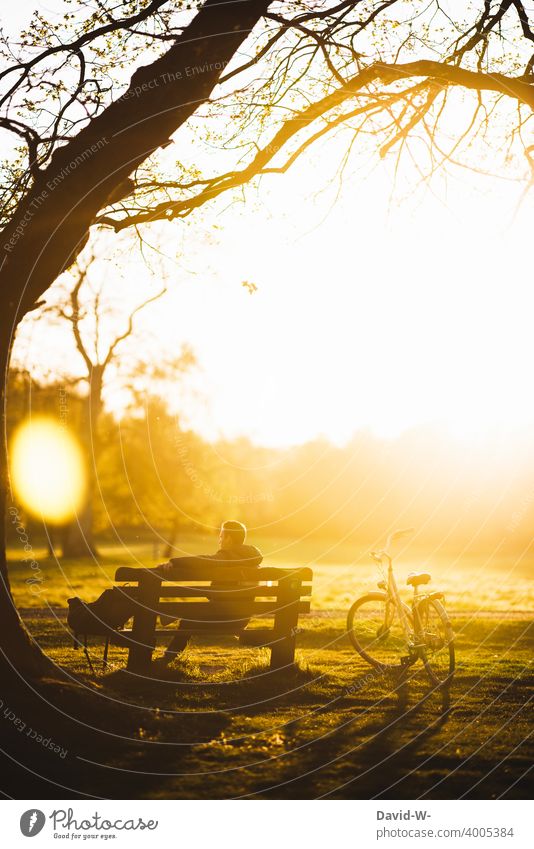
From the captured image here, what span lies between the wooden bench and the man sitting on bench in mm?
23

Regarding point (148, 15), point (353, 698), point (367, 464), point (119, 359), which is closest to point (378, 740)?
point (353, 698)

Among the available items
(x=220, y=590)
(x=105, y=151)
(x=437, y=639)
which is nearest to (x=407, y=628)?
(x=437, y=639)

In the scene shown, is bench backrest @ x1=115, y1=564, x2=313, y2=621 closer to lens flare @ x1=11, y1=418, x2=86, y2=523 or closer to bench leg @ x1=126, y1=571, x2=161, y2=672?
bench leg @ x1=126, y1=571, x2=161, y2=672

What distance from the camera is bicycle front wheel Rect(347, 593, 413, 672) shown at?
10016 mm

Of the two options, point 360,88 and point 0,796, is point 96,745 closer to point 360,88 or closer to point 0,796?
point 0,796

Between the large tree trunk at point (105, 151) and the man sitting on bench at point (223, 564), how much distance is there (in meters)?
2.31

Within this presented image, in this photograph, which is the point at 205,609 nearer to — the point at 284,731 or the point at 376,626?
the point at 376,626

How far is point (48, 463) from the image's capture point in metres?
37.8

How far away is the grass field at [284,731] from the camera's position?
5.95m

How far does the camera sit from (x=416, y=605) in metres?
9.72

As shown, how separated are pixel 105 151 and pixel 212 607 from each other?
4678 millimetres

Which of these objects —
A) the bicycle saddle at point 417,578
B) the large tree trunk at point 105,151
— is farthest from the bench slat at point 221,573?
the large tree trunk at point 105,151

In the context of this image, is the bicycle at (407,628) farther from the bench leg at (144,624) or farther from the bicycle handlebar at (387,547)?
the bench leg at (144,624)

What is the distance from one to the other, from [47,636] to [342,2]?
8.86 m
